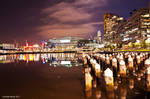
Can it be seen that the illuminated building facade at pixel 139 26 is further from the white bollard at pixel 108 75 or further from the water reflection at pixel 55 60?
the white bollard at pixel 108 75

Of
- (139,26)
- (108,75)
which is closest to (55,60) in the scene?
(108,75)

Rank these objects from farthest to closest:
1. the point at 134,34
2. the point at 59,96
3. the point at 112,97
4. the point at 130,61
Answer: the point at 134,34 < the point at 130,61 < the point at 59,96 < the point at 112,97

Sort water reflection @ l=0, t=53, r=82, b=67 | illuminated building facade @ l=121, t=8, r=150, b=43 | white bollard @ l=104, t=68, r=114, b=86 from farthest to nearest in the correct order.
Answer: illuminated building facade @ l=121, t=8, r=150, b=43
water reflection @ l=0, t=53, r=82, b=67
white bollard @ l=104, t=68, r=114, b=86

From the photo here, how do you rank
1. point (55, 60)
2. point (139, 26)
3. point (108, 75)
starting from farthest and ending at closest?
1. point (139, 26)
2. point (55, 60)
3. point (108, 75)

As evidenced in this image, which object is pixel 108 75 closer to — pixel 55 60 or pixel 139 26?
pixel 55 60

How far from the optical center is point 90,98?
13555mm

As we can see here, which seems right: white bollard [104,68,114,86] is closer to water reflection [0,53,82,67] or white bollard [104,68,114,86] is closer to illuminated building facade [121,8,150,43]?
water reflection [0,53,82,67]

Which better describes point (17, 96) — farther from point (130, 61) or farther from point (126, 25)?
point (126, 25)

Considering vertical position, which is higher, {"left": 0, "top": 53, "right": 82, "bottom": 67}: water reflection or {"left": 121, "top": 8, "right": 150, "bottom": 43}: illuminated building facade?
{"left": 121, "top": 8, "right": 150, "bottom": 43}: illuminated building facade

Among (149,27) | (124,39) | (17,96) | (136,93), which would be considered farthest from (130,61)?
(124,39)

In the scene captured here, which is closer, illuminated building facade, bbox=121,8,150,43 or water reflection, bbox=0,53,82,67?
water reflection, bbox=0,53,82,67

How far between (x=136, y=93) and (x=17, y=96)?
1061cm

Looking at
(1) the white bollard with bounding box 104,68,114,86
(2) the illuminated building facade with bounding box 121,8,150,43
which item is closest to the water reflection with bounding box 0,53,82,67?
(1) the white bollard with bounding box 104,68,114,86

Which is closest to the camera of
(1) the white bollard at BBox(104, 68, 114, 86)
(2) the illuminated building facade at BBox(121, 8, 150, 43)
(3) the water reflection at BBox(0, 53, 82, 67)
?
(1) the white bollard at BBox(104, 68, 114, 86)
